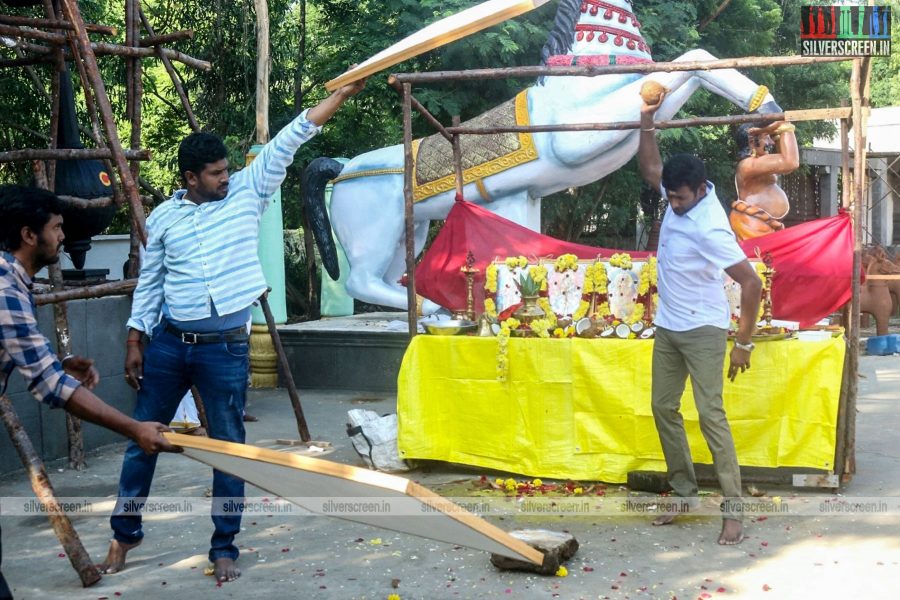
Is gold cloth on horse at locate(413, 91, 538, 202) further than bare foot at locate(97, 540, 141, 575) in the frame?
Yes

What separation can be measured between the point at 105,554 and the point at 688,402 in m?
2.93

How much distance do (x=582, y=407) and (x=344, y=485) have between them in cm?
247

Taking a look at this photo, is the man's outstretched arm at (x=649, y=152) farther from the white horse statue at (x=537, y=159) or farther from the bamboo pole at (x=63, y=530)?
the bamboo pole at (x=63, y=530)

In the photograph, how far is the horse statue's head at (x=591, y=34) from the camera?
770 centimetres

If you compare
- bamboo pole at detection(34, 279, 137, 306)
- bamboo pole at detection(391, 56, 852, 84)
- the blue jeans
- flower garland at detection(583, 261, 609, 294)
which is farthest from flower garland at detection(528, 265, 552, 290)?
bamboo pole at detection(34, 279, 137, 306)

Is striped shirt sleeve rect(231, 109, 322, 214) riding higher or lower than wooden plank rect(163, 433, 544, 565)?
higher

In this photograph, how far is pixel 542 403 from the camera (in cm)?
526

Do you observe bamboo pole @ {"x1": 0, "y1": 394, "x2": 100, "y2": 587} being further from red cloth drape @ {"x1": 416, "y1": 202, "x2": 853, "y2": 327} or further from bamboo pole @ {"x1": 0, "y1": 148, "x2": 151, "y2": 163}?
red cloth drape @ {"x1": 416, "y1": 202, "x2": 853, "y2": 327}

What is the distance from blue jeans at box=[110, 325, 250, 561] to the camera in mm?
3797

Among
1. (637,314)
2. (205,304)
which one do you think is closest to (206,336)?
(205,304)

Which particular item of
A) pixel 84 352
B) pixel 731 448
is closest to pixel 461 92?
pixel 84 352

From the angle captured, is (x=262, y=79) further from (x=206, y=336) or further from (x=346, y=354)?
(x=206, y=336)

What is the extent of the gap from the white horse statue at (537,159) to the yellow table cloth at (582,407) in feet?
9.05

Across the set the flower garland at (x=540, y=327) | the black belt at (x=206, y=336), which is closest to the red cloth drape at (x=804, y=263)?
the flower garland at (x=540, y=327)
